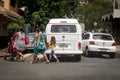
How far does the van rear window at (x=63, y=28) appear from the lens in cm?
2128

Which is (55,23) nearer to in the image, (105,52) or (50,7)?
(105,52)

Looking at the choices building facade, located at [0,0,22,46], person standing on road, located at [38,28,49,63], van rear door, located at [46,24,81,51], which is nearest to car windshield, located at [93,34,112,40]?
van rear door, located at [46,24,81,51]

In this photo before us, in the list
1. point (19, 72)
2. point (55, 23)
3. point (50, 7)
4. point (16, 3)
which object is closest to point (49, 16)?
point (50, 7)

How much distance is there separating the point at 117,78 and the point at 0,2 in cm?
2183

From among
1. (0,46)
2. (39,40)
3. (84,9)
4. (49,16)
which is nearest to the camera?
(39,40)

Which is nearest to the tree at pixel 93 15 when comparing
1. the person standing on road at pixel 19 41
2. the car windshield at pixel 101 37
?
the car windshield at pixel 101 37

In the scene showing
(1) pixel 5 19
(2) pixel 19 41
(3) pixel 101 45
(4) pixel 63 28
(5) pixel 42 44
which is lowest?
(3) pixel 101 45

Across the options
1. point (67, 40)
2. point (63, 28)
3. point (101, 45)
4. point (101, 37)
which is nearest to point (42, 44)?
point (67, 40)

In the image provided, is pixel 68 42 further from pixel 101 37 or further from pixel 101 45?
pixel 101 37

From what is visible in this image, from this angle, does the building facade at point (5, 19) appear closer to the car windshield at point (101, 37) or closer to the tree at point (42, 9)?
the tree at point (42, 9)

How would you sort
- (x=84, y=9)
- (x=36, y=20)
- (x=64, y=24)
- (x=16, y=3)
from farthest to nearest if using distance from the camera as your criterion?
(x=84, y=9)
(x=16, y=3)
(x=36, y=20)
(x=64, y=24)

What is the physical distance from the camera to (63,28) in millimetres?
21438

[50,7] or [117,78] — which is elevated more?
[50,7]

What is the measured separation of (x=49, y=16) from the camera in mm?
41594
